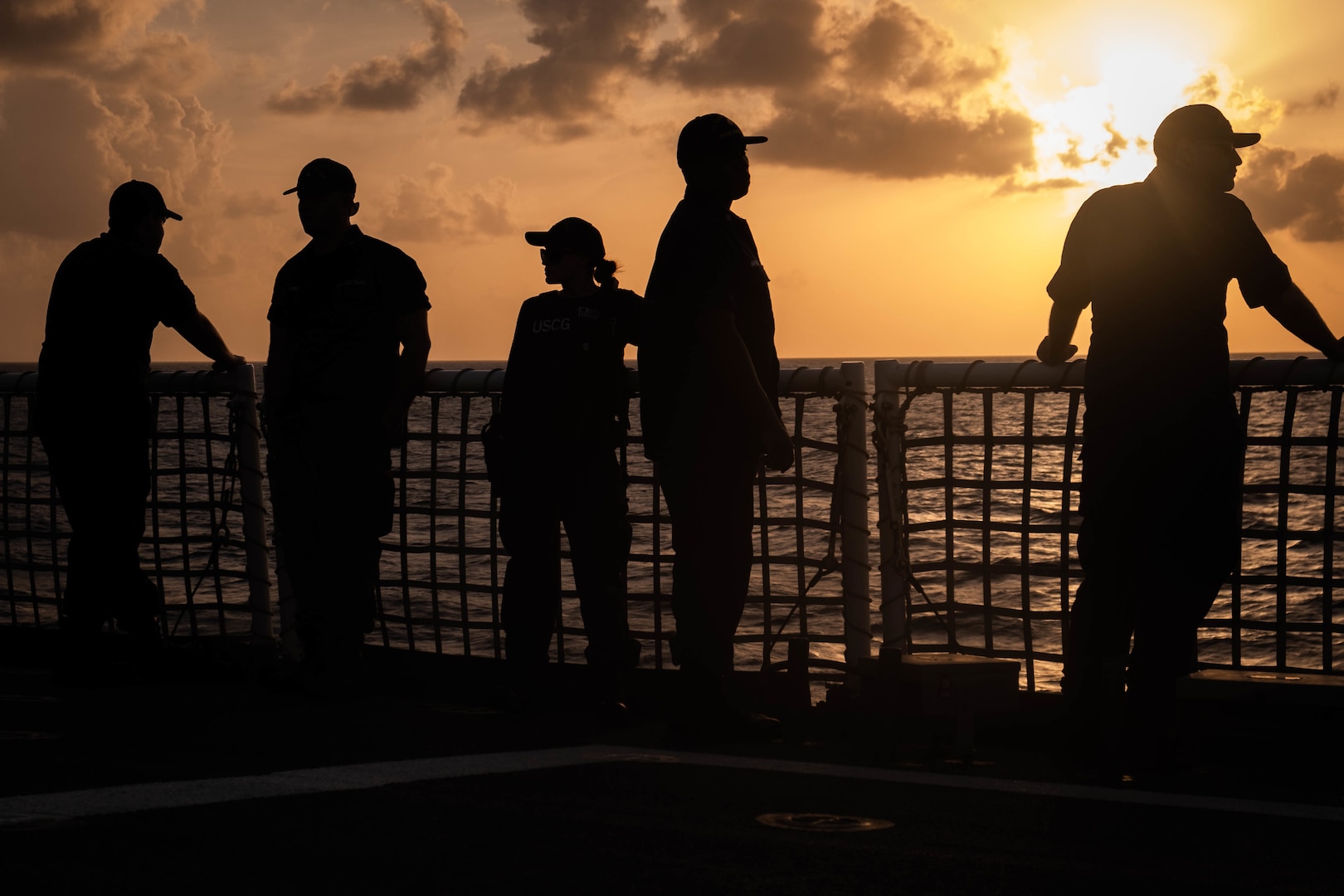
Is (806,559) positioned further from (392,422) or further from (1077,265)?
(1077,265)

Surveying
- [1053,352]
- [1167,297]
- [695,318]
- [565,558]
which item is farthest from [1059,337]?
[565,558]

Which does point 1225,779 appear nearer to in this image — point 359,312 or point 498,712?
point 498,712

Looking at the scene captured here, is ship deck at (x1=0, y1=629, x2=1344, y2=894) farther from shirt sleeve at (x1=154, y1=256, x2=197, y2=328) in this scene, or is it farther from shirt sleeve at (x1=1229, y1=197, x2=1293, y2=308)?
shirt sleeve at (x1=154, y1=256, x2=197, y2=328)

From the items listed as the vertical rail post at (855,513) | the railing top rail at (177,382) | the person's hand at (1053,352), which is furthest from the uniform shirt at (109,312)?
the person's hand at (1053,352)

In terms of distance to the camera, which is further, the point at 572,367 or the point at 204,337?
the point at 204,337

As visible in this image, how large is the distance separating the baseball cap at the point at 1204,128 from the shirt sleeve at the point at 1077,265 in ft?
1.07

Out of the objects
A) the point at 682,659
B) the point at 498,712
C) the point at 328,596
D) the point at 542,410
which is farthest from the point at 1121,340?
the point at 328,596

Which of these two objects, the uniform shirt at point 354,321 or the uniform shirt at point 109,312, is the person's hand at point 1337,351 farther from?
the uniform shirt at point 109,312

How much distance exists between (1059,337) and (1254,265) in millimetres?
671

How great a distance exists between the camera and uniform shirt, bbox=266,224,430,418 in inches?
235

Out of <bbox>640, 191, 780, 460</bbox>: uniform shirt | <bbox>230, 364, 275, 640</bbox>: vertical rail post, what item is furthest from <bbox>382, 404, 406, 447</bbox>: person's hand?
<bbox>230, 364, 275, 640</bbox>: vertical rail post

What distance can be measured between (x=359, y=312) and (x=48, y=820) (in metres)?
2.84

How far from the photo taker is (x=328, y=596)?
19.6ft

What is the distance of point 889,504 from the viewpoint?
19.5 feet
